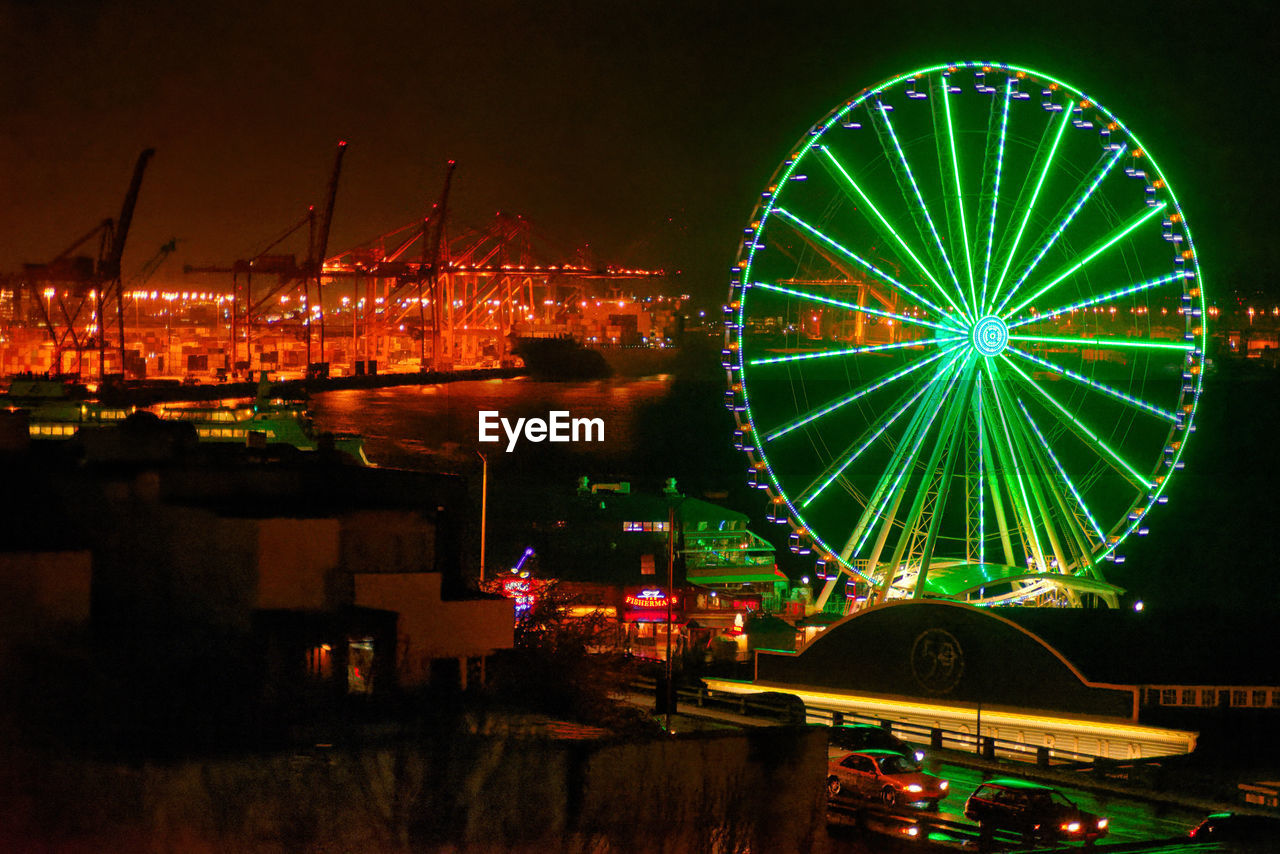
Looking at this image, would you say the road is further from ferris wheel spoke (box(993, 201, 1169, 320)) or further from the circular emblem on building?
ferris wheel spoke (box(993, 201, 1169, 320))

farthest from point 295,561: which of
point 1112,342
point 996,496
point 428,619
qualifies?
point 996,496

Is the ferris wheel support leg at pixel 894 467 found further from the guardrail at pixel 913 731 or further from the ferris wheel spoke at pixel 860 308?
the guardrail at pixel 913 731

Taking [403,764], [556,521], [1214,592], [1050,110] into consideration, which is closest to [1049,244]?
[1050,110]

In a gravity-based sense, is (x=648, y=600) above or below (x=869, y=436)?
below

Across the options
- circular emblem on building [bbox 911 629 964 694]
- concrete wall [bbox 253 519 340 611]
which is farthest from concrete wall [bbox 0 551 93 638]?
circular emblem on building [bbox 911 629 964 694]

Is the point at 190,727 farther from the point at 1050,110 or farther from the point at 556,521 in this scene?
the point at 556,521

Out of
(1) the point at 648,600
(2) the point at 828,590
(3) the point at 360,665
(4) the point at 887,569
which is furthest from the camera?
(1) the point at 648,600

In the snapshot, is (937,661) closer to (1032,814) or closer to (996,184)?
(996,184)
